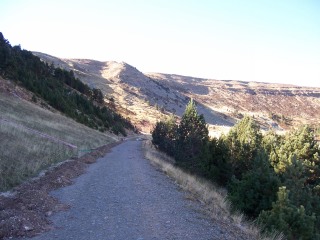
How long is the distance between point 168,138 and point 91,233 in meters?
40.7

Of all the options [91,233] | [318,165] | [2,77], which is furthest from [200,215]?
[2,77]

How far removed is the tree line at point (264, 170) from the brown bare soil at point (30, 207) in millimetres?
7501

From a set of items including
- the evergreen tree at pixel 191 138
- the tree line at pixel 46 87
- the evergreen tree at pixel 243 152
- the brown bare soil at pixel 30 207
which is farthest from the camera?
the tree line at pixel 46 87

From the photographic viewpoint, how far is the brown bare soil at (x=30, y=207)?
7.60m

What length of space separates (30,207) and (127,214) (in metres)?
2.72

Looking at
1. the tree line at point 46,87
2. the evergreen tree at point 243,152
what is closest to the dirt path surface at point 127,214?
the evergreen tree at point 243,152

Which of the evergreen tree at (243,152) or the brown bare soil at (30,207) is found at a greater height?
the evergreen tree at (243,152)

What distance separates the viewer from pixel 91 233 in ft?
25.1

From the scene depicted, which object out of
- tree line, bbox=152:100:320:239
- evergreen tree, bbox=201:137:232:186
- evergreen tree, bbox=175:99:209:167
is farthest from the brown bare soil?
evergreen tree, bbox=175:99:209:167

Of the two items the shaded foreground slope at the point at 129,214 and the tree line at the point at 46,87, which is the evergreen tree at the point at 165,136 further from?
the shaded foreground slope at the point at 129,214

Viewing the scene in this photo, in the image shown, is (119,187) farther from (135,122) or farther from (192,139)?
(135,122)

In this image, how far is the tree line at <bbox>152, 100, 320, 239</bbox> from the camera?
1373 centimetres

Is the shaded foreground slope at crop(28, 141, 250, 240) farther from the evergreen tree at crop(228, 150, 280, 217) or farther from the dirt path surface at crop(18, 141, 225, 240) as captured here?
the evergreen tree at crop(228, 150, 280, 217)

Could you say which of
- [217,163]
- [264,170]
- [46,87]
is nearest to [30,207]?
[264,170]
